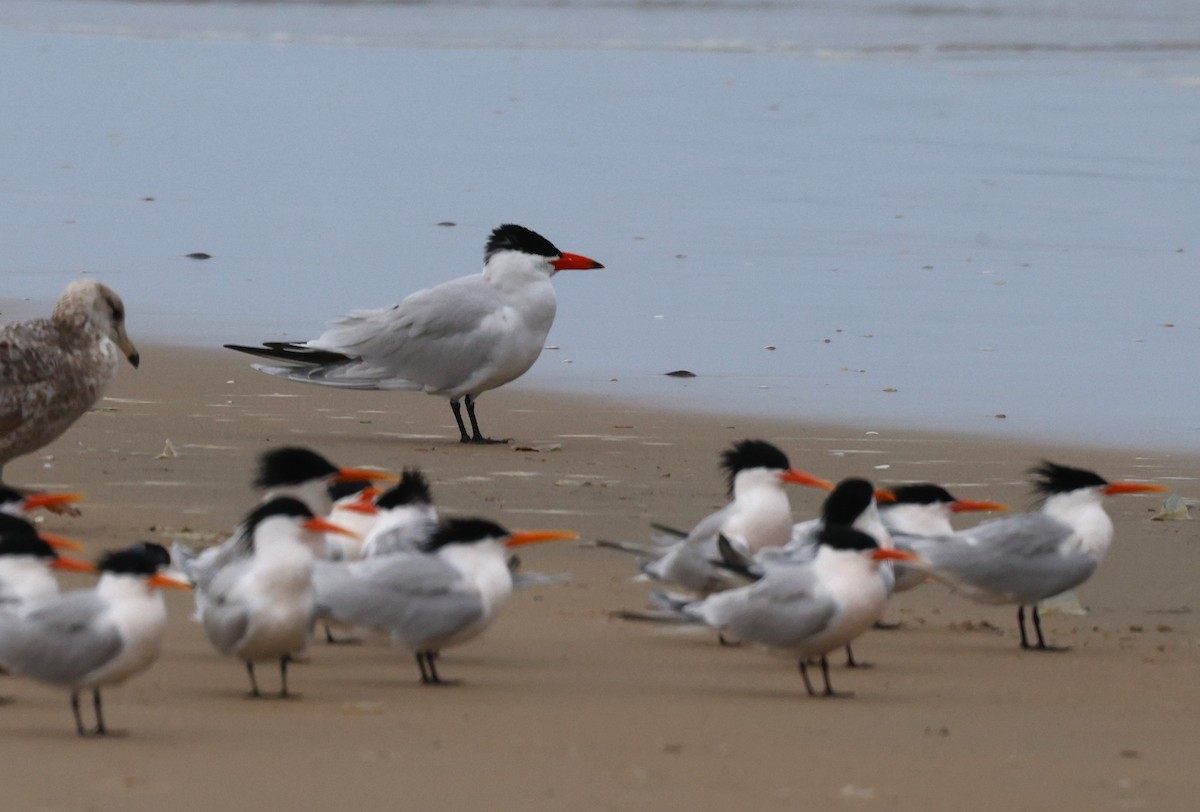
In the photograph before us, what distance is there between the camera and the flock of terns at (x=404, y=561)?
19.5ft

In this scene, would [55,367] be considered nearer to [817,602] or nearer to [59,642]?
[59,642]

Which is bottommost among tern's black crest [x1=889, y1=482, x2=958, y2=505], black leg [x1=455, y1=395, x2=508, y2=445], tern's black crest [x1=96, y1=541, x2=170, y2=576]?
black leg [x1=455, y1=395, x2=508, y2=445]

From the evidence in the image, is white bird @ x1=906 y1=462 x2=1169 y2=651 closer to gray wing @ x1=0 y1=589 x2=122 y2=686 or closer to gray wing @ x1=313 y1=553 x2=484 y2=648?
gray wing @ x1=313 y1=553 x2=484 y2=648

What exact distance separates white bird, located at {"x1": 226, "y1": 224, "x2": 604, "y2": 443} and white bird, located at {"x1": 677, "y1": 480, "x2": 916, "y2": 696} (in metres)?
4.87

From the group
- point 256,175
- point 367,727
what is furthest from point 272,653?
point 256,175

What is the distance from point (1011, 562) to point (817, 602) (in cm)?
122

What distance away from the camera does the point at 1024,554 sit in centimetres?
771

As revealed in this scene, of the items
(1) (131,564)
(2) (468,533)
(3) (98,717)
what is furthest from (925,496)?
(3) (98,717)

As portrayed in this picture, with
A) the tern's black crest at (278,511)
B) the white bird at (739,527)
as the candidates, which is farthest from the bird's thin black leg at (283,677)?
the white bird at (739,527)

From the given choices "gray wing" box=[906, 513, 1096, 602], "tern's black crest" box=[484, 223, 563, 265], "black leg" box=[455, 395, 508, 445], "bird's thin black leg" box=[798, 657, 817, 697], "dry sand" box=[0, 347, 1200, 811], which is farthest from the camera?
"tern's black crest" box=[484, 223, 563, 265]

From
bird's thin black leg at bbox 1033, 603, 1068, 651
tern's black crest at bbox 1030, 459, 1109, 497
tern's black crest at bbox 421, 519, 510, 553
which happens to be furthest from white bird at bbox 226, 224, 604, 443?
tern's black crest at bbox 421, 519, 510, 553

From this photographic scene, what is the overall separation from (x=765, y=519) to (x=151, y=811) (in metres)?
3.20

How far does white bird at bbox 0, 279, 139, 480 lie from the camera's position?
8664mm

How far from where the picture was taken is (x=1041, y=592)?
773 centimetres
